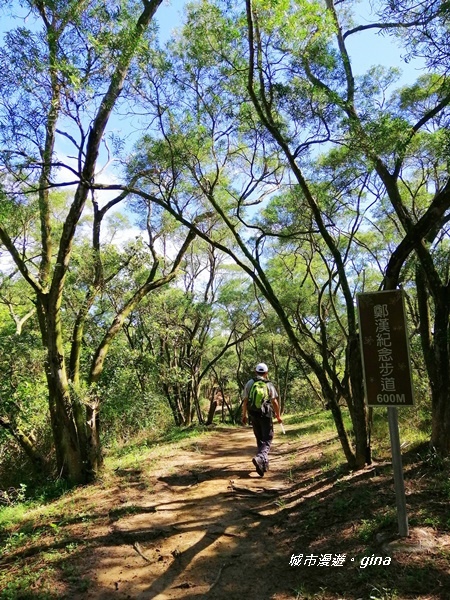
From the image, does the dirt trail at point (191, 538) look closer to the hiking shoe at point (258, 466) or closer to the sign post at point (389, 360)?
the hiking shoe at point (258, 466)

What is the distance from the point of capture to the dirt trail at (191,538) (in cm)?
367

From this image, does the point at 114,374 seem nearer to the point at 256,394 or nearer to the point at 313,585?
the point at 256,394

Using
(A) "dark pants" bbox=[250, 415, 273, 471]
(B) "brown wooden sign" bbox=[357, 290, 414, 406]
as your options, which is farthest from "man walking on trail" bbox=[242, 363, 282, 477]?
(B) "brown wooden sign" bbox=[357, 290, 414, 406]

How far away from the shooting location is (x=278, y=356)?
1171 inches

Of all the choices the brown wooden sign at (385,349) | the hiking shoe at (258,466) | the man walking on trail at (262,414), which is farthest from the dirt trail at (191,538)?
the brown wooden sign at (385,349)

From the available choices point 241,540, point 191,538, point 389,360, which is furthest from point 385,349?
point 191,538

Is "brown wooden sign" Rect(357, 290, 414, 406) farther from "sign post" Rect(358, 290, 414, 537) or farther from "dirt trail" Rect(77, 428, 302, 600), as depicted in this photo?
"dirt trail" Rect(77, 428, 302, 600)

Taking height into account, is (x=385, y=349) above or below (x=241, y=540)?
above

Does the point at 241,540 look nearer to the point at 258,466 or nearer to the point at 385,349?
the point at 258,466

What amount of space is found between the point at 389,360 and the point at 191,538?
9.64 feet

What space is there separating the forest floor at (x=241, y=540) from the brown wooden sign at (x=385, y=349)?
125 centimetres

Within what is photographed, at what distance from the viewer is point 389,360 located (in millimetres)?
3721

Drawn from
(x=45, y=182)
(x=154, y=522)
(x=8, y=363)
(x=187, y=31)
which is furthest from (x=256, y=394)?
(x=187, y=31)

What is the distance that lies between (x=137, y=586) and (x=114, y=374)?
5711 millimetres
